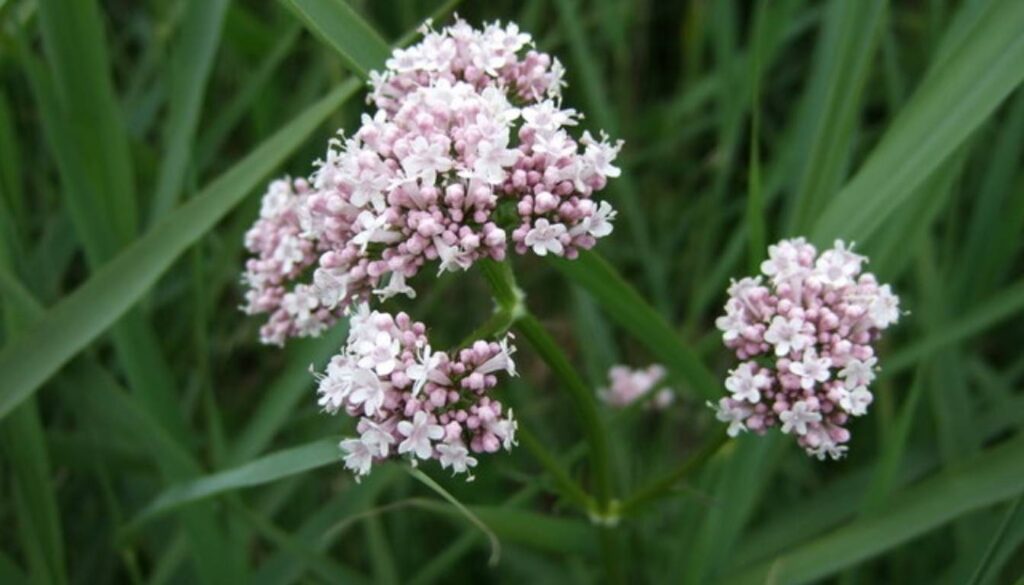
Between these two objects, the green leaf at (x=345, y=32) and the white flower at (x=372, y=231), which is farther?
the green leaf at (x=345, y=32)

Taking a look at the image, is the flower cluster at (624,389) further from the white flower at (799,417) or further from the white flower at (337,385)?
the white flower at (337,385)

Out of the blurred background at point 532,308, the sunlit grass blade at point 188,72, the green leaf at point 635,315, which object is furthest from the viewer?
the sunlit grass blade at point 188,72

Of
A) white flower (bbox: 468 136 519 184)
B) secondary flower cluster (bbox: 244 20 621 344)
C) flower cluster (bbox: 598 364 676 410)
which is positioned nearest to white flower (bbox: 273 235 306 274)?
secondary flower cluster (bbox: 244 20 621 344)

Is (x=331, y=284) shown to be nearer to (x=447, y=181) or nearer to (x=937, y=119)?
(x=447, y=181)

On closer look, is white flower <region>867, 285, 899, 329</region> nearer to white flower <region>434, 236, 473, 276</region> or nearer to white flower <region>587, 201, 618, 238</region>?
white flower <region>587, 201, 618, 238</region>

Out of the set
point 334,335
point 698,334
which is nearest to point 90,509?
point 334,335

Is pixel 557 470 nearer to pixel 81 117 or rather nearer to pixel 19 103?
pixel 81 117

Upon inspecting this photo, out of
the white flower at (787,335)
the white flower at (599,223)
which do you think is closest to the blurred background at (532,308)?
the white flower at (787,335)
